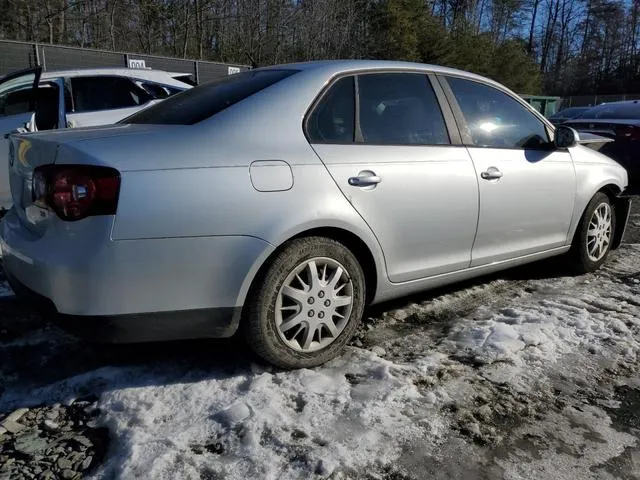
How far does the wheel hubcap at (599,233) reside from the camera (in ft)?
15.1

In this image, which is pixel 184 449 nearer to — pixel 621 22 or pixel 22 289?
pixel 22 289

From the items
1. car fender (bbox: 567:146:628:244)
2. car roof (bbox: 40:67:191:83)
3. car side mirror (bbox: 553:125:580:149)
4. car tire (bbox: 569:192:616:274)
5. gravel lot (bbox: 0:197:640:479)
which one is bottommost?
gravel lot (bbox: 0:197:640:479)

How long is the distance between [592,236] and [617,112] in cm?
562

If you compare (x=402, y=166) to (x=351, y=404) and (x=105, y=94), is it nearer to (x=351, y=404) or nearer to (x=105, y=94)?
(x=351, y=404)

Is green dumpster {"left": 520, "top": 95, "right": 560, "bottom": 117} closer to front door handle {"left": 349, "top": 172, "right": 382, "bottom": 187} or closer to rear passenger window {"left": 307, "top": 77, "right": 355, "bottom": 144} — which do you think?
rear passenger window {"left": 307, "top": 77, "right": 355, "bottom": 144}

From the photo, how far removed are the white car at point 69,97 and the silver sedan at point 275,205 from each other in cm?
328

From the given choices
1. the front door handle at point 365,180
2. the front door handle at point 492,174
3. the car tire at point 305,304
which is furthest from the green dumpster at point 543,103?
the car tire at point 305,304

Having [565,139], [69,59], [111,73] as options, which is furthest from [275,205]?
[69,59]

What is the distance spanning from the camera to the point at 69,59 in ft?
41.7

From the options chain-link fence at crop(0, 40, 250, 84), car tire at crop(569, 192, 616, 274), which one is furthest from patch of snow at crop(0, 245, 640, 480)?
chain-link fence at crop(0, 40, 250, 84)

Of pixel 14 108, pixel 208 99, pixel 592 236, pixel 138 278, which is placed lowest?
pixel 592 236

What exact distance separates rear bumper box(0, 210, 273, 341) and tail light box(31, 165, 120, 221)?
45 mm

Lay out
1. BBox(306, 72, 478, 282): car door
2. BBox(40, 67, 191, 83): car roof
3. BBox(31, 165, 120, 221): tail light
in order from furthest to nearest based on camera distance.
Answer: BBox(40, 67, 191, 83): car roof → BBox(306, 72, 478, 282): car door → BBox(31, 165, 120, 221): tail light

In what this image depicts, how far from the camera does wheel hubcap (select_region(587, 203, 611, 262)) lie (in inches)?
181
